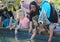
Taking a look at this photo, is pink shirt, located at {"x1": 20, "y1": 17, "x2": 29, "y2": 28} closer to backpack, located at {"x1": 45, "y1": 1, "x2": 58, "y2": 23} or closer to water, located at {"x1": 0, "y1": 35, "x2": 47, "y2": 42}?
water, located at {"x1": 0, "y1": 35, "x2": 47, "y2": 42}

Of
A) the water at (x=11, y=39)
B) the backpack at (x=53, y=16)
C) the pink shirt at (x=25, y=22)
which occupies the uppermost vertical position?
the backpack at (x=53, y=16)

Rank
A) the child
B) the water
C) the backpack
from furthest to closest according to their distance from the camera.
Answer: the child → the water → the backpack

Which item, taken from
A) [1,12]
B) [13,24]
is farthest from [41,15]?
[1,12]

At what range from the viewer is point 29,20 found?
843 centimetres

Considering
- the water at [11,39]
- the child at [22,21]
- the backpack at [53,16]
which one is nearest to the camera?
the backpack at [53,16]

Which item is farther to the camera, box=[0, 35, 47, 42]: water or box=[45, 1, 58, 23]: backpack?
box=[0, 35, 47, 42]: water

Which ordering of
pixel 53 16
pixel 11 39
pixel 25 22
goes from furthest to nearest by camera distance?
pixel 25 22
pixel 11 39
pixel 53 16

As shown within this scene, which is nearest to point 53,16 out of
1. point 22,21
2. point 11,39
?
point 22,21

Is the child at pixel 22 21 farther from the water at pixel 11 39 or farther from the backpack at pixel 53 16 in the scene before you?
the backpack at pixel 53 16

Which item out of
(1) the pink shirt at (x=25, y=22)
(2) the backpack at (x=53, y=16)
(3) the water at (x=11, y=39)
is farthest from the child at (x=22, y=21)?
(2) the backpack at (x=53, y=16)

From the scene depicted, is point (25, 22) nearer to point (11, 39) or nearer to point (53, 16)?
point (11, 39)

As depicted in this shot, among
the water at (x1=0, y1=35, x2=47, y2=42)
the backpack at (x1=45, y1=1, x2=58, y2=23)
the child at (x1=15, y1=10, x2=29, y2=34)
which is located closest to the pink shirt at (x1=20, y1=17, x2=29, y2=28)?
the child at (x1=15, y1=10, x2=29, y2=34)

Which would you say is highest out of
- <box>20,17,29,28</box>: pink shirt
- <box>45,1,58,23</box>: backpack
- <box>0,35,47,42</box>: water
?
<box>45,1,58,23</box>: backpack

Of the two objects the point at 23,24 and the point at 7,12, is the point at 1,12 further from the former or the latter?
the point at 23,24
